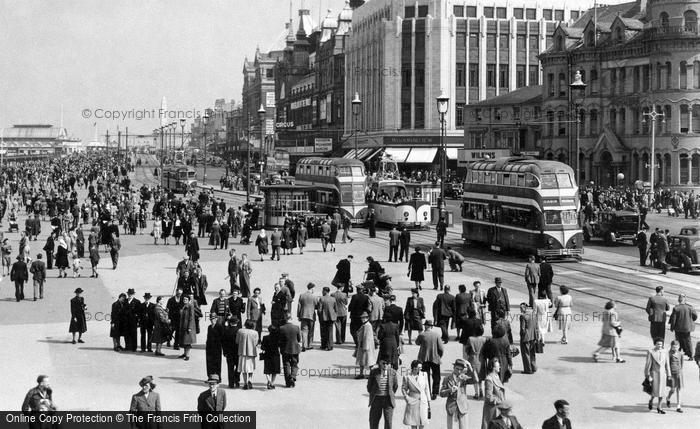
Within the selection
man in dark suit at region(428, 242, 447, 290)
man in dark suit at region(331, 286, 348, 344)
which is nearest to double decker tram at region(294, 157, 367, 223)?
man in dark suit at region(428, 242, 447, 290)

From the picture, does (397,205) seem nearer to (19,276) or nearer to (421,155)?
(19,276)

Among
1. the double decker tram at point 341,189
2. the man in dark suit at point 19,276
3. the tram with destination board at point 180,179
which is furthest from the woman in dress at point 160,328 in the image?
the tram with destination board at point 180,179

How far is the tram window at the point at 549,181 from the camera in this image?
123ft

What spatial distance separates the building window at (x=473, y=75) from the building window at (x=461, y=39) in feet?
7.45

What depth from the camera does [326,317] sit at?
21766 millimetres

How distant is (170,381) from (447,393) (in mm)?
6579

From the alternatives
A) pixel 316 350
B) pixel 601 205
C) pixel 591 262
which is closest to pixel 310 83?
pixel 601 205

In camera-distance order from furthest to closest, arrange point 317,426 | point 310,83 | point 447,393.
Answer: point 310,83 → point 317,426 → point 447,393

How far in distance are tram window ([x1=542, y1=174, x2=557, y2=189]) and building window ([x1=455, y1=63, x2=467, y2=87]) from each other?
70693mm

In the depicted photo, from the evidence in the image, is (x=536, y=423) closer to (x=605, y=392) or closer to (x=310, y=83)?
(x=605, y=392)

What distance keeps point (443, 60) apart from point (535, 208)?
230ft

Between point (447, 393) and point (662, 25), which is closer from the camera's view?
point (447, 393)

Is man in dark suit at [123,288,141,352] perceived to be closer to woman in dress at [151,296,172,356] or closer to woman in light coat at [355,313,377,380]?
woman in dress at [151,296,172,356]

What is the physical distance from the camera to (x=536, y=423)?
16.1 metres
